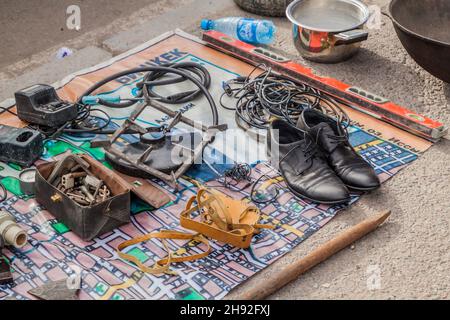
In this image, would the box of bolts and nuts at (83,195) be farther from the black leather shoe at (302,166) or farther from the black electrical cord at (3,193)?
the black leather shoe at (302,166)

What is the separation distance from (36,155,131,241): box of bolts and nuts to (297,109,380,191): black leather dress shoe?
37.6 inches

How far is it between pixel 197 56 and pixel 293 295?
197 centimetres

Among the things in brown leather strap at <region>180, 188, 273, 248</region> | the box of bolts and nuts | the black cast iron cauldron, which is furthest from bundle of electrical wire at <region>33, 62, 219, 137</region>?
the black cast iron cauldron

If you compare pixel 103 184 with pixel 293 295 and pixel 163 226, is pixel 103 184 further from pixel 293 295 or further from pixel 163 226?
pixel 293 295

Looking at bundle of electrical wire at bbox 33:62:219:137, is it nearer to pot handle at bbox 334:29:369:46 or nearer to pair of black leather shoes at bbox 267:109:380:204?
pair of black leather shoes at bbox 267:109:380:204

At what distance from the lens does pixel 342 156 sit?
9.96ft

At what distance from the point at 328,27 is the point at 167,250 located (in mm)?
2132

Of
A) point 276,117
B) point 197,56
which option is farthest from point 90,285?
point 197,56

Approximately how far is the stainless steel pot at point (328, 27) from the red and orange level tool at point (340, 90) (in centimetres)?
17

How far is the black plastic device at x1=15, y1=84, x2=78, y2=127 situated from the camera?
3.22m

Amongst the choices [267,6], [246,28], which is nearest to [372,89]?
[246,28]

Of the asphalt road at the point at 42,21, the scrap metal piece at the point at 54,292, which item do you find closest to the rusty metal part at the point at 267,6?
the asphalt road at the point at 42,21

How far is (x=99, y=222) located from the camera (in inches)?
104

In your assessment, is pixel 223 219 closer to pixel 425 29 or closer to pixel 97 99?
pixel 97 99
